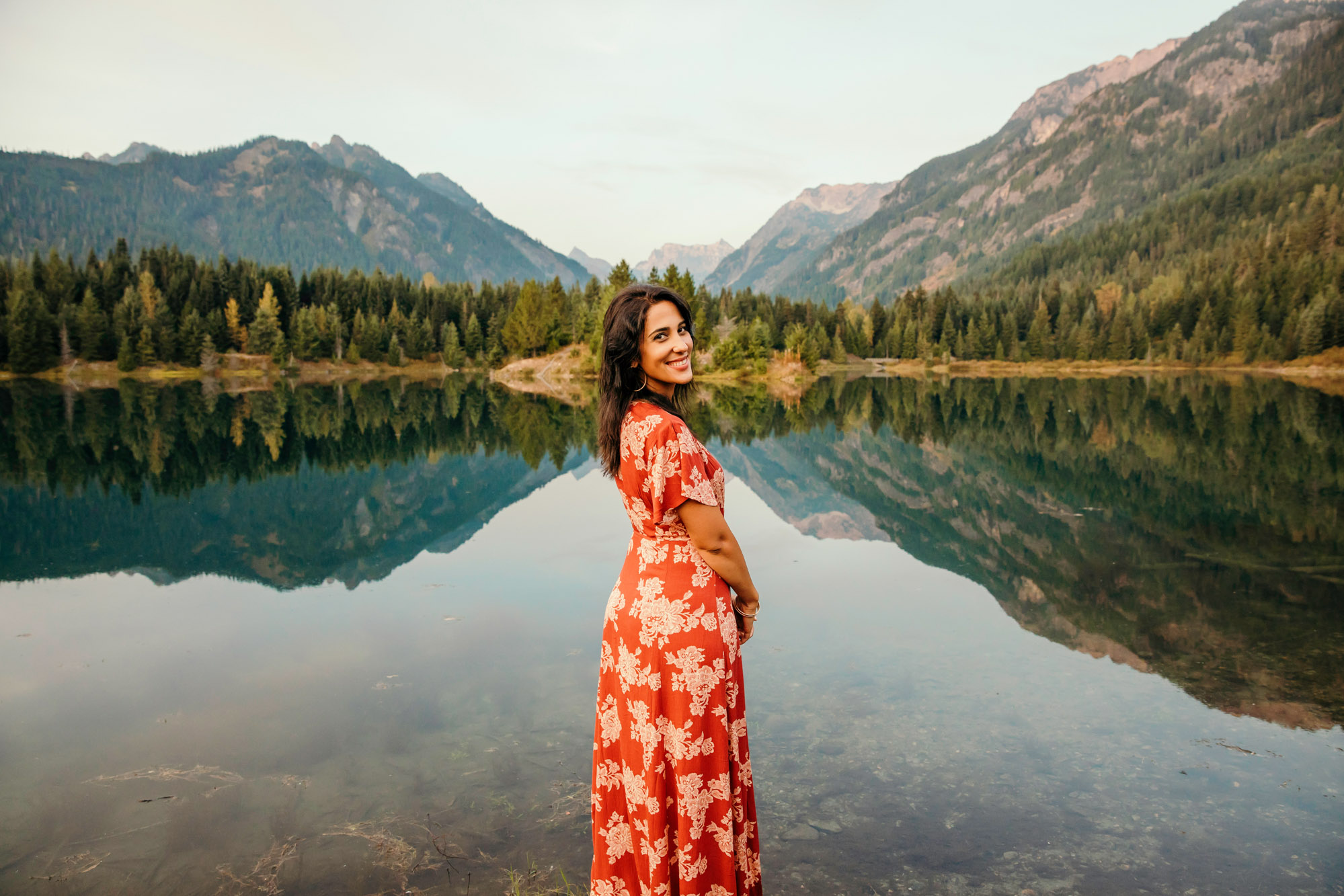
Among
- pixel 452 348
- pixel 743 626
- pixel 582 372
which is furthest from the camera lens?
pixel 452 348

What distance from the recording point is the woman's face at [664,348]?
3525 mm

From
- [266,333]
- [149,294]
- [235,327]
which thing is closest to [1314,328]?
[266,333]

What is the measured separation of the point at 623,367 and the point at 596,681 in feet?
16.3

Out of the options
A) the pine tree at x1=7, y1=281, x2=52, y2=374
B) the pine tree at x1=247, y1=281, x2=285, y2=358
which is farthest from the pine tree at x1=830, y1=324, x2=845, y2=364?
the pine tree at x1=7, y1=281, x2=52, y2=374

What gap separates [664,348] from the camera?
138 inches

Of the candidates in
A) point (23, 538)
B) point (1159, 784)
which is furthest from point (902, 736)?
point (23, 538)

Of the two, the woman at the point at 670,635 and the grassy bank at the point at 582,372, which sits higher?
the grassy bank at the point at 582,372

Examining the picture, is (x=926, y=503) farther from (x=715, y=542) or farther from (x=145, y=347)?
(x=145, y=347)

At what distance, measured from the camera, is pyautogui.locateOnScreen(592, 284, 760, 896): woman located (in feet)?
11.0

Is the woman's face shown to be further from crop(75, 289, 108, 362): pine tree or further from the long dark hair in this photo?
crop(75, 289, 108, 362): pine tree

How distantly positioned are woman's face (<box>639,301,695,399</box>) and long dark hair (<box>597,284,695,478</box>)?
0.11 feet

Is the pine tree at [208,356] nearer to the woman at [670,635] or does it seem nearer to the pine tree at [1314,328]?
the woman at [670,635]

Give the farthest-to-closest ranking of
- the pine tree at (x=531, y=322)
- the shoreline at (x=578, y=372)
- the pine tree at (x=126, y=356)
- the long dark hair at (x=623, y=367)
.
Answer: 1. the pine tree at (x=531, y=322)
2. the pine tree at (x=126, y=356)
3. the shoreline at (x=578, y=372)
4. the long dark hair at (x=623, y=367)

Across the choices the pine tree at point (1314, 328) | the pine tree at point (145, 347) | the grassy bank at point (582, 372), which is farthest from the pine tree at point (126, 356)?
the pine tree at point (1314, 328)
